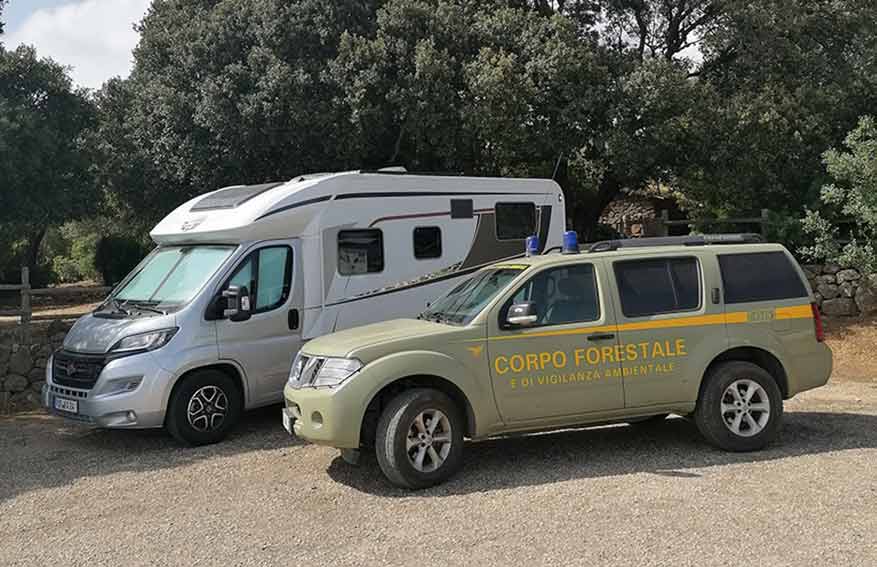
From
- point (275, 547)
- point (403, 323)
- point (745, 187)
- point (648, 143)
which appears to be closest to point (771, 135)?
point (745, 187)

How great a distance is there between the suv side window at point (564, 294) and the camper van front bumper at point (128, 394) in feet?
12.2

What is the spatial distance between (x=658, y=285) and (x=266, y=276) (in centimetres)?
419

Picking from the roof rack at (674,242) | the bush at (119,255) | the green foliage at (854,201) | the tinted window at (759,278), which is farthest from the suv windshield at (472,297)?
the bush at (119,255)

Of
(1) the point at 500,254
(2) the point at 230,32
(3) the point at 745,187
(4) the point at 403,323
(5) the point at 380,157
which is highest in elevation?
(2) the point at 230,32

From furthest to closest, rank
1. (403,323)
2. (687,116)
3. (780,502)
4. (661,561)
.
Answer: (687,116), (403,323), (780,502), (661,561)

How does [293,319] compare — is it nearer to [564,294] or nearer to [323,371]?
[323,371]

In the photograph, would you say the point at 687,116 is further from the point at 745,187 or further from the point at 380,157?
the point at 380,157

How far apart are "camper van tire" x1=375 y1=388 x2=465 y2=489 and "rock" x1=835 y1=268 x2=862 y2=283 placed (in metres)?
11.9

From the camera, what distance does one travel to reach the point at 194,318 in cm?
833

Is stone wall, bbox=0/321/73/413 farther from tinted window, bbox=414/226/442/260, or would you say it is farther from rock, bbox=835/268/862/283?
rock, bbox=835/268/862/283

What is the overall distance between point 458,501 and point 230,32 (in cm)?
1476

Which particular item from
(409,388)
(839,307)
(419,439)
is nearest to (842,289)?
(839,307)

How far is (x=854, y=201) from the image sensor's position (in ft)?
45.5

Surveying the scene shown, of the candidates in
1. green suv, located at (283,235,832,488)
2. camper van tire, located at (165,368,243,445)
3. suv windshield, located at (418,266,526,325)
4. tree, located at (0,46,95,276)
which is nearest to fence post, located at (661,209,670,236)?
green suv, located at (283,235,832,488)
